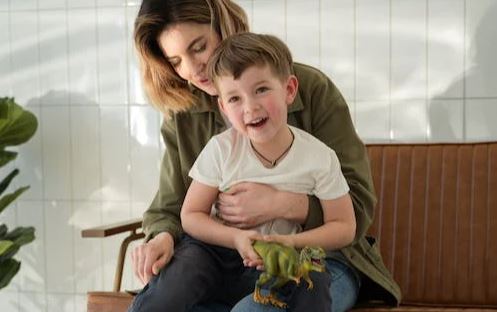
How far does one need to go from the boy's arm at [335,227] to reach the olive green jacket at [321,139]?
115 mm

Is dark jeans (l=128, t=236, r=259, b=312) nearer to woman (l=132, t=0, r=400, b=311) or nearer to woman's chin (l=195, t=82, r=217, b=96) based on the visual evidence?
woman (l=132, t=0, r=400, b=311)

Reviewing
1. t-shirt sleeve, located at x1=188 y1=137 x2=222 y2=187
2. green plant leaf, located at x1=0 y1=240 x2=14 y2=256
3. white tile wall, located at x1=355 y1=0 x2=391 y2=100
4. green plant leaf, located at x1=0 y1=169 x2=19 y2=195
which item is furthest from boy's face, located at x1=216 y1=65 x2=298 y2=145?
green plant leaf, located at x1=0 y1=169 x2=19 y2=195

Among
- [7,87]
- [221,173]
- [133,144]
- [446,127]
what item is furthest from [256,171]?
[7,87]

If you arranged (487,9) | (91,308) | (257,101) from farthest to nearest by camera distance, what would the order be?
(487,9) < (91,308) < (257,101)

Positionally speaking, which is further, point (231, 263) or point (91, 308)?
point (91, 308)

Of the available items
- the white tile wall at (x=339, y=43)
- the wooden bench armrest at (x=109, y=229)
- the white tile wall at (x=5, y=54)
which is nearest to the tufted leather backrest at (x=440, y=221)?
the white tile wall at (x=339, y=43)

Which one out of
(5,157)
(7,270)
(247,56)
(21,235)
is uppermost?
(247,56)

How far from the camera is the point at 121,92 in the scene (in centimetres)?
346

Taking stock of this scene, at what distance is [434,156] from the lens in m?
2.67

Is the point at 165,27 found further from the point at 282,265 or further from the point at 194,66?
the point at 282,265

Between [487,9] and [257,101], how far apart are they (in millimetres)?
1596

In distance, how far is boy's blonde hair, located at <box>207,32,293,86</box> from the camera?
168 centimetres

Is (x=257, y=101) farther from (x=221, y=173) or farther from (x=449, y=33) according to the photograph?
(x=449, y=33)

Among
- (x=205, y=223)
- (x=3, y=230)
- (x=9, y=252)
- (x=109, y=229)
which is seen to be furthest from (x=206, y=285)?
(x=3, y=230)
